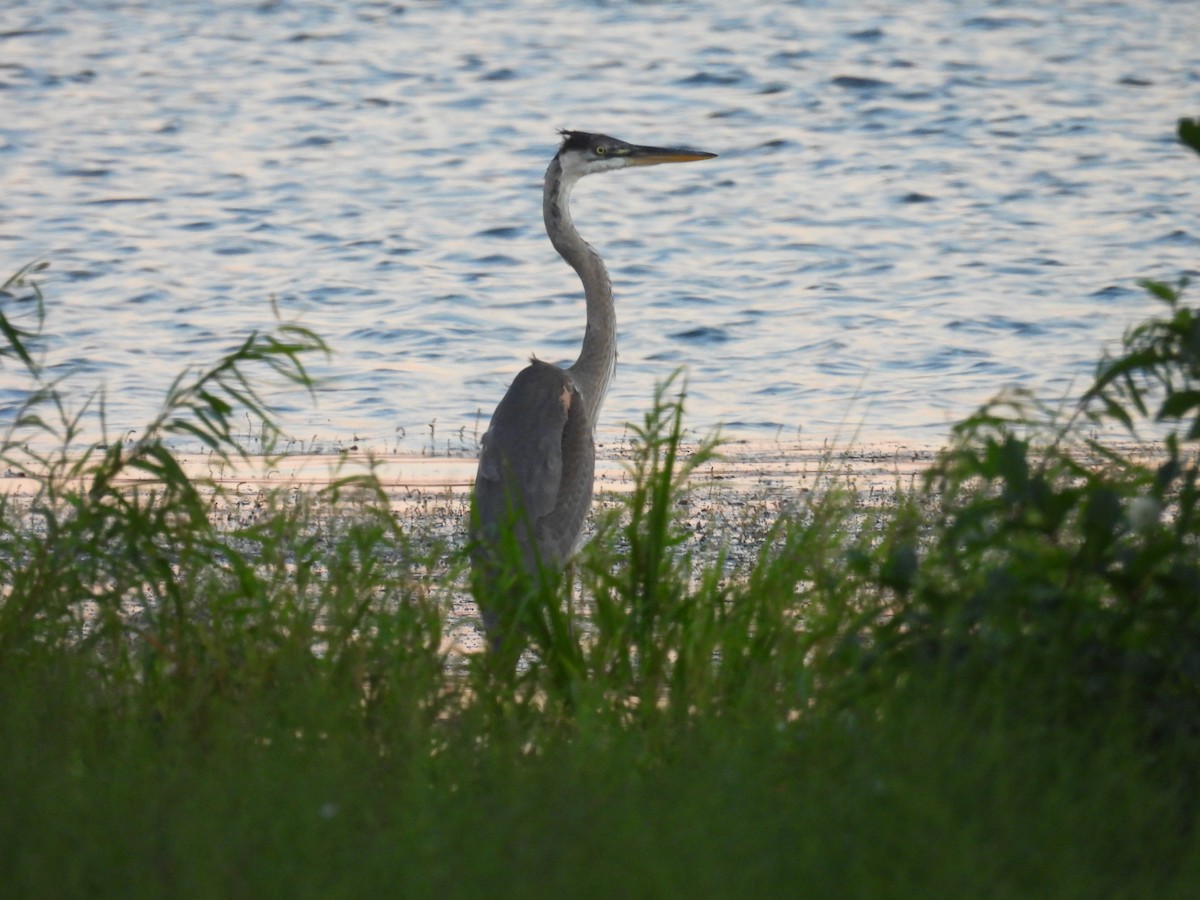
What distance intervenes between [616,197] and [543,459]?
11.6 meters

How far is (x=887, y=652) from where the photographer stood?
3346mm

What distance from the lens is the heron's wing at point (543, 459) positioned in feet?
17.1

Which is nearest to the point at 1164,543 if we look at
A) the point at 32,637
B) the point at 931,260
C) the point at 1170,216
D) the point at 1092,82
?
the point at 32,637

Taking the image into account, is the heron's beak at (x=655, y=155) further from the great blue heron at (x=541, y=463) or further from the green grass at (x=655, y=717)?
the green grass at (x=655, y=717)

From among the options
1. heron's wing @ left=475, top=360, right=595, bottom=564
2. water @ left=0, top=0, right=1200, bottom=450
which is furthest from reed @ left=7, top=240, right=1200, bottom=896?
water @ left=0, top=0, right=1200, bottom=450

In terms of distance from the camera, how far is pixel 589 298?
639cm

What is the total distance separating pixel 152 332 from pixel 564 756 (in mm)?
9542

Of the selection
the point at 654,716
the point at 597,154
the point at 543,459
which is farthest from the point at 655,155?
the point at 654,716

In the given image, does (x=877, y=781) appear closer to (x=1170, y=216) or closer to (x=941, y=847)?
(x=941, y=847)

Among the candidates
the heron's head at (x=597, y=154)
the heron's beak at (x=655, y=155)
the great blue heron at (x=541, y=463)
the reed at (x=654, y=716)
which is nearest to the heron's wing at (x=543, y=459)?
the great blue heron at (x=541, y=463)

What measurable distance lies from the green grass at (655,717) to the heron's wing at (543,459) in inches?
36.3

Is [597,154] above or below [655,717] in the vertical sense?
above

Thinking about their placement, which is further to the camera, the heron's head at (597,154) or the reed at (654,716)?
the heron's head at (597,154)

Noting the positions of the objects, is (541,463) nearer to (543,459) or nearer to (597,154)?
(543,459)
